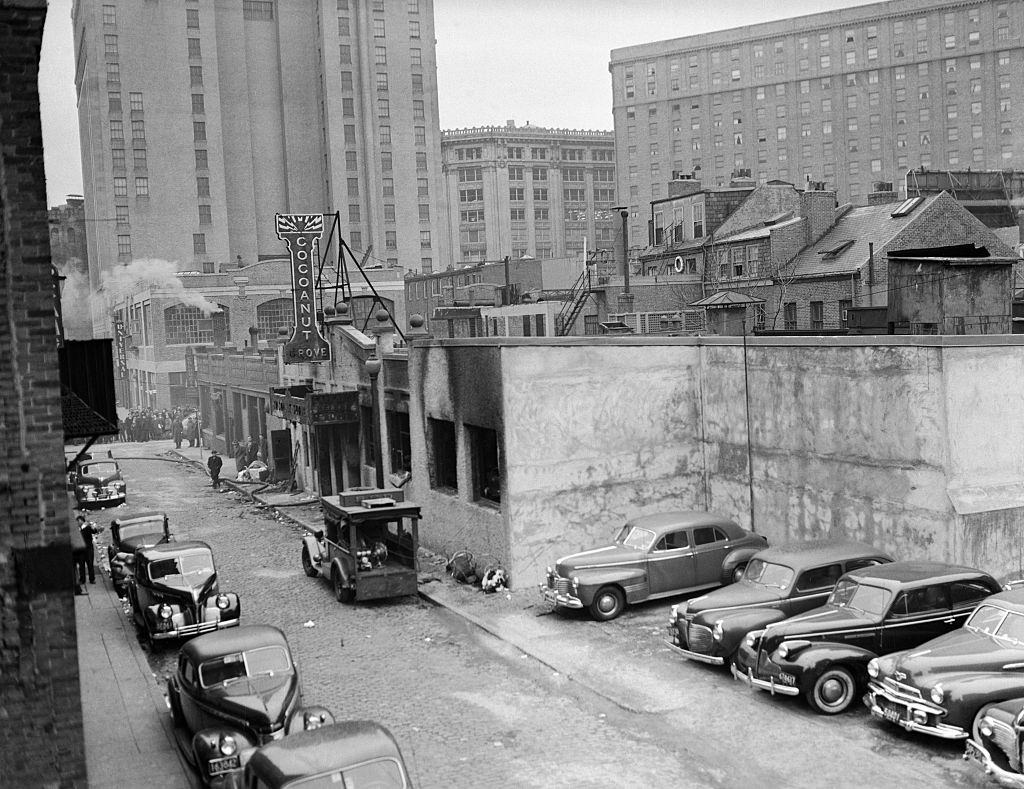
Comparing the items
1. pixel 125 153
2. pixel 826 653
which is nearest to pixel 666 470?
pixel 826 653

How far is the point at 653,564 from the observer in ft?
66.2

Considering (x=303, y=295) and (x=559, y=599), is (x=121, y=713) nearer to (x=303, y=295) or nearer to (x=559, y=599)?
(x=559, y=599)

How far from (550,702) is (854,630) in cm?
454

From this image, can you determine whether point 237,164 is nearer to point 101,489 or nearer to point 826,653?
point 101,489

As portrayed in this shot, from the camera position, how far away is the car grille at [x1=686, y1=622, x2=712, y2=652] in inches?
654

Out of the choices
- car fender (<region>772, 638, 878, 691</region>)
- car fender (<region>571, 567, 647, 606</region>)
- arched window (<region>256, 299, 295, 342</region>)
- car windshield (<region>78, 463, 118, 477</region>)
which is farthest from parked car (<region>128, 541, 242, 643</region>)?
arched window (<region>256, 299, 295, 342</region>)

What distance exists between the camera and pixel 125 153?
3836 inches

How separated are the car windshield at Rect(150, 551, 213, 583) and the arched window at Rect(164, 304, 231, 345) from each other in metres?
51.4

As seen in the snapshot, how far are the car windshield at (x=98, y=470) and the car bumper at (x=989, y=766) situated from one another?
31893 millimetres

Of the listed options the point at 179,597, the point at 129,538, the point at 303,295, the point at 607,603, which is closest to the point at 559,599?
the point at 607,603

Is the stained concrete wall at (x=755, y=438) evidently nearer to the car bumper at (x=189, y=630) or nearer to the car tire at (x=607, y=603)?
the car tire at (x=607, y=603)

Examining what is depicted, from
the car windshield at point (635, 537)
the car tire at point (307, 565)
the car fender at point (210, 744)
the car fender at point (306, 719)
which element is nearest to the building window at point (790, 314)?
the car windshield at point (635, 537)

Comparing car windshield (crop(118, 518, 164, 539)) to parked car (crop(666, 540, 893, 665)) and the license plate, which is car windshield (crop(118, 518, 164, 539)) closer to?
the license plate

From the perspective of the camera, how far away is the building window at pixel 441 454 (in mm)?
26266
